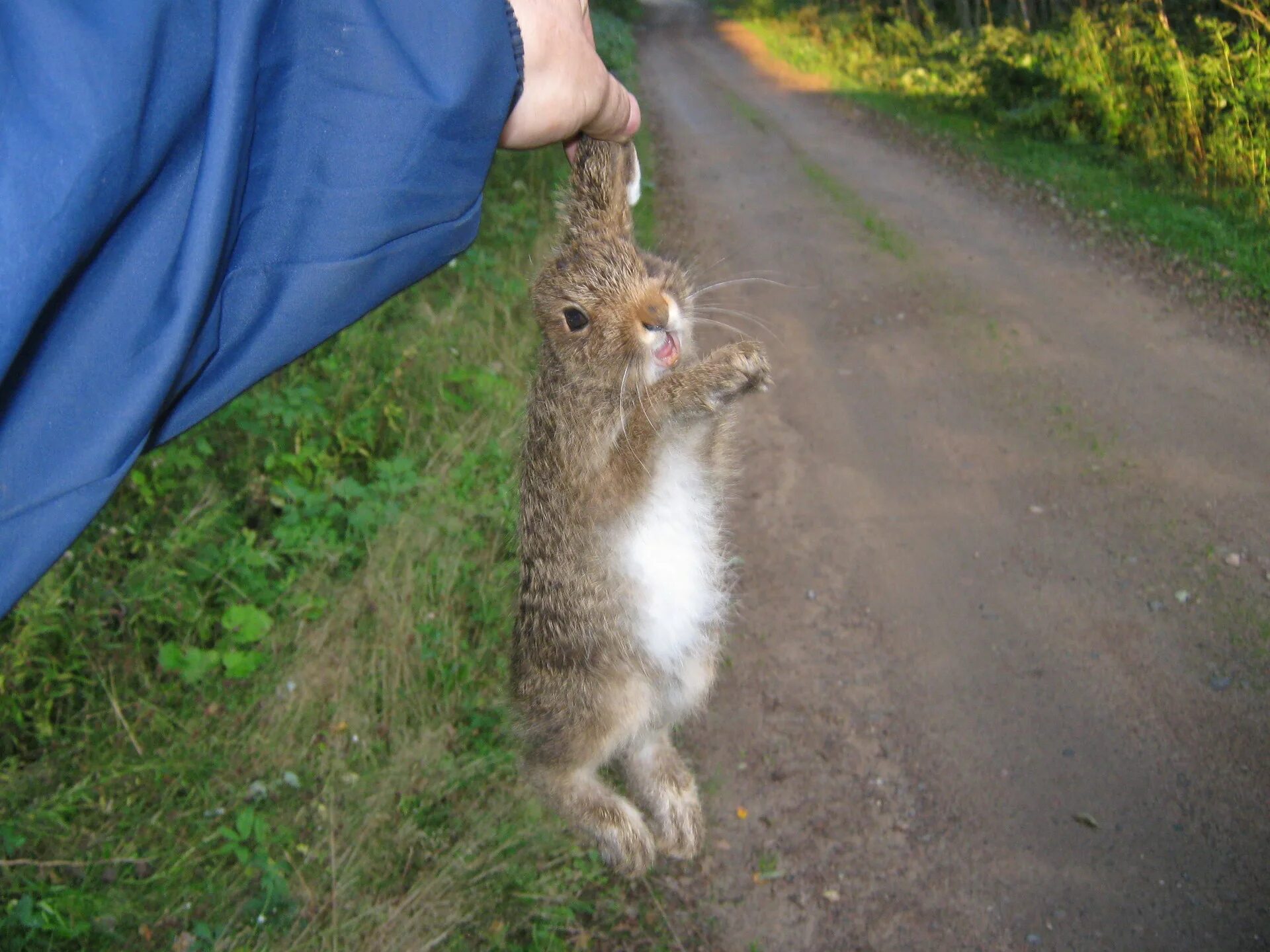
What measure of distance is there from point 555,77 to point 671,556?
169 centimetres

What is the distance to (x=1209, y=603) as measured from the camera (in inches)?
183

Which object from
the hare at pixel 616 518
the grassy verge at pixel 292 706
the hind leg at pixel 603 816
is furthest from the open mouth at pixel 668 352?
the hind leg at pixel 603 816

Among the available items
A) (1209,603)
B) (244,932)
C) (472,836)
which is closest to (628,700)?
(472,836)

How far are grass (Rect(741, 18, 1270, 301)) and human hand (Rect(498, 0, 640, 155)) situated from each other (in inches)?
269

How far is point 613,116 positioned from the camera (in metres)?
2.40

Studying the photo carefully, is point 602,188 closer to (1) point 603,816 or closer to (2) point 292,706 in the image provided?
(1) point 603,816

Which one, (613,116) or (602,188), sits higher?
(613,116)

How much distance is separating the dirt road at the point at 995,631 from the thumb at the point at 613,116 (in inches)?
76.4

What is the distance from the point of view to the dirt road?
12.0 ft

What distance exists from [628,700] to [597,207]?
177 centimetres

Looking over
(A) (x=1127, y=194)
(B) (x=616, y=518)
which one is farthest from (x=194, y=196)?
(A) (x=1127, y=194)

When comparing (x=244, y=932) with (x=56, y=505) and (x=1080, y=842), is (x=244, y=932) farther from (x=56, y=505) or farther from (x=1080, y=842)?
(x=1080, y=842)

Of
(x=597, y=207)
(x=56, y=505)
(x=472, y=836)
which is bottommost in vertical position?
(x=472, y=836)

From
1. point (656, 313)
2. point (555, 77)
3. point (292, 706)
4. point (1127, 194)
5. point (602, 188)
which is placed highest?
point (555, 77)
